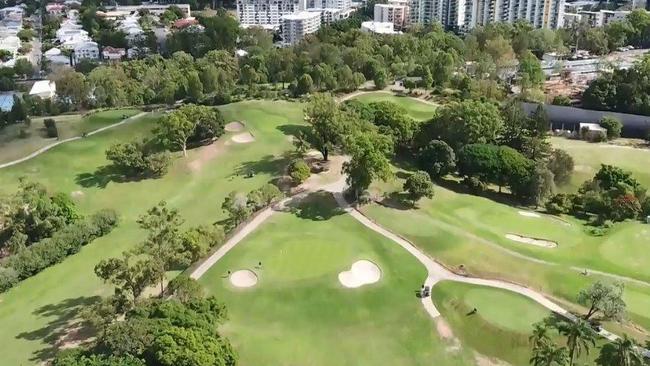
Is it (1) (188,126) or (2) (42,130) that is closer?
(1) (188,126)

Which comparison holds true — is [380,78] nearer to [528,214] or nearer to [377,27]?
[528,214]

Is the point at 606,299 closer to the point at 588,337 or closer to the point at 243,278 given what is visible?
the point at 588,337

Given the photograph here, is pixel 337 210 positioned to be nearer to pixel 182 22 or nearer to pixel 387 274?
pixel 387 274

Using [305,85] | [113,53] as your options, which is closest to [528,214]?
[305,85]

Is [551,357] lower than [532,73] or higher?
lower

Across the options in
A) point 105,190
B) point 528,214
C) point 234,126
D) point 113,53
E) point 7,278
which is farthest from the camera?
point 113,53

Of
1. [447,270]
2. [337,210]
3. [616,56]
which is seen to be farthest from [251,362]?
[616,56]

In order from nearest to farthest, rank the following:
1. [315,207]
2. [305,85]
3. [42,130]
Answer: [315,207], [42,130], [305,85]

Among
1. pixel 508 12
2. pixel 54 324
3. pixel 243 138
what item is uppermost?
pixel 508 12
